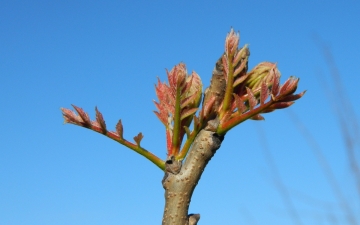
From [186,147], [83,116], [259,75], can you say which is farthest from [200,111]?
[83,116]

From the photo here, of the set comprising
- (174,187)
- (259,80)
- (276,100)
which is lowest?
(174,187)

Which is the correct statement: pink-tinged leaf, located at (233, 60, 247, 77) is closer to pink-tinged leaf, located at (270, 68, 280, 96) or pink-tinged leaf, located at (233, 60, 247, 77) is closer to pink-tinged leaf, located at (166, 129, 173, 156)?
pink-tinged leaf, located at (270, 68, 280, 96)

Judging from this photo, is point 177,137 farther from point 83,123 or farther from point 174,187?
point 83,123

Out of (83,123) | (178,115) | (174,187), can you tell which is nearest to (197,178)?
(174,187)

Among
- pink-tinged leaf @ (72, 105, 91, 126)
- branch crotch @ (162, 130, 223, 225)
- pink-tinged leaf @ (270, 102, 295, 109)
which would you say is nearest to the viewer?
branch crotch @ (162, 130, 223, 225)

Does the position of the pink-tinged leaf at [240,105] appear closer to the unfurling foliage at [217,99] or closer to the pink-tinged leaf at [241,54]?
the unfurling foliage at [217,99]

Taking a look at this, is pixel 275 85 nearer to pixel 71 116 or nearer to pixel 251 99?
pixel 251 99

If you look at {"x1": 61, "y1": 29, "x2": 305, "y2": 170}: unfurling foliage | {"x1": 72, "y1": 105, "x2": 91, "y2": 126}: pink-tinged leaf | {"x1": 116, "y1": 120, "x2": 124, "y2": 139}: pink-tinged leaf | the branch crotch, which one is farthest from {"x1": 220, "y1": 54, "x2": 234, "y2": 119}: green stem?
{"x1": 72, "y1": 105, "x2": 91, "y2": 126}: pink-tinged leaf

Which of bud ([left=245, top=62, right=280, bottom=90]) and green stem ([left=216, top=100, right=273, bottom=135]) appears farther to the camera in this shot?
bud ([left=245, top=62, right=280, bottom=90])
